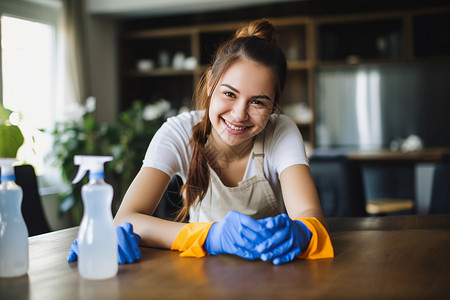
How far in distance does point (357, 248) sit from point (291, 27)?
4215 millimetres

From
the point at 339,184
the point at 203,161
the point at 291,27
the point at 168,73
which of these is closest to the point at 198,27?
the point at 168,73

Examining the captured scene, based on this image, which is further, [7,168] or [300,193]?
[300,193]

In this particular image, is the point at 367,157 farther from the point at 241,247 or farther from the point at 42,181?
the point at 241,247

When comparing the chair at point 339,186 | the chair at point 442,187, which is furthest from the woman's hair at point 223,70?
the chair at point 442,187

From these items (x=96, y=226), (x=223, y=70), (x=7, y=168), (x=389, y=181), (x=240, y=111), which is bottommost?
(x=389, y=181)

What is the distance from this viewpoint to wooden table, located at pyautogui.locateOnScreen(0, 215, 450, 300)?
73cm

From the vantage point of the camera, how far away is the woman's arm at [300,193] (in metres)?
1.21

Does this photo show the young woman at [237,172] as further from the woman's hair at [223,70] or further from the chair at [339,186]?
the chair at [339,186]

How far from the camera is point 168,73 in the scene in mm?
5016

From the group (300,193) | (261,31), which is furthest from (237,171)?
(261,31)

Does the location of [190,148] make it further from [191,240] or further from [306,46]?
[306,46]

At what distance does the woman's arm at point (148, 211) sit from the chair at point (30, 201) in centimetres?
62

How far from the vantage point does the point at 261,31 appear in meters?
1.43

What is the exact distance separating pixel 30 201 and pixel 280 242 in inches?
44.4
